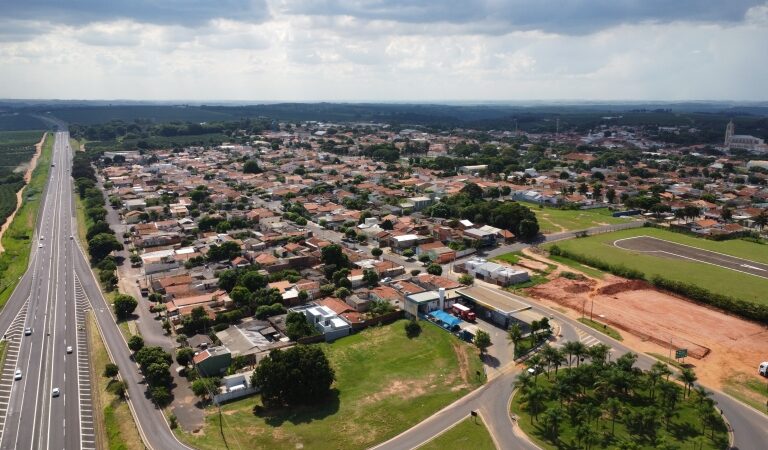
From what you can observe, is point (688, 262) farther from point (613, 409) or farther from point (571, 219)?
point (613, 409)

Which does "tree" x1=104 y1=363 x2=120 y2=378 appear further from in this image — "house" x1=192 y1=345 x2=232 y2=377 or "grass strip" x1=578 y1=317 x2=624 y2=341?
"grass strip" x1=578 y1=317 x2=624 y2=341

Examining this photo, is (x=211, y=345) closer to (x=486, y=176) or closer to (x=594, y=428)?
(x=594, y=428)

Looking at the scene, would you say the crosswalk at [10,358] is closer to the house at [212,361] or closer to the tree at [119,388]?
the tree at [119,388]

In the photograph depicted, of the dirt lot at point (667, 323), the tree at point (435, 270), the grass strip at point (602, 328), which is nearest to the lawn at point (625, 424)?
the dirt lot at point (667, 323)

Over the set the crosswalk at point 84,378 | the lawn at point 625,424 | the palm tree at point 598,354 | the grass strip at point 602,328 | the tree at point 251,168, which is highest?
the tree at point 251,168

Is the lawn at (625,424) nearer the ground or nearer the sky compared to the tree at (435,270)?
nearer the ground

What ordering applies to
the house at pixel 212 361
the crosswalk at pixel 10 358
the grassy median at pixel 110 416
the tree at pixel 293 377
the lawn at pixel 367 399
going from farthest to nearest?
the house at pixel 212 361 → the crosswalk at pixel 10 358 → the tree at pixel 293 377 → the lawn at pixel 367 399 → the grassy median at pixel 110 416

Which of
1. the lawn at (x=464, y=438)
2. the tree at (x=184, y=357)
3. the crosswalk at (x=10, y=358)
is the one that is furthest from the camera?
the tree at (x=184, y=357)
